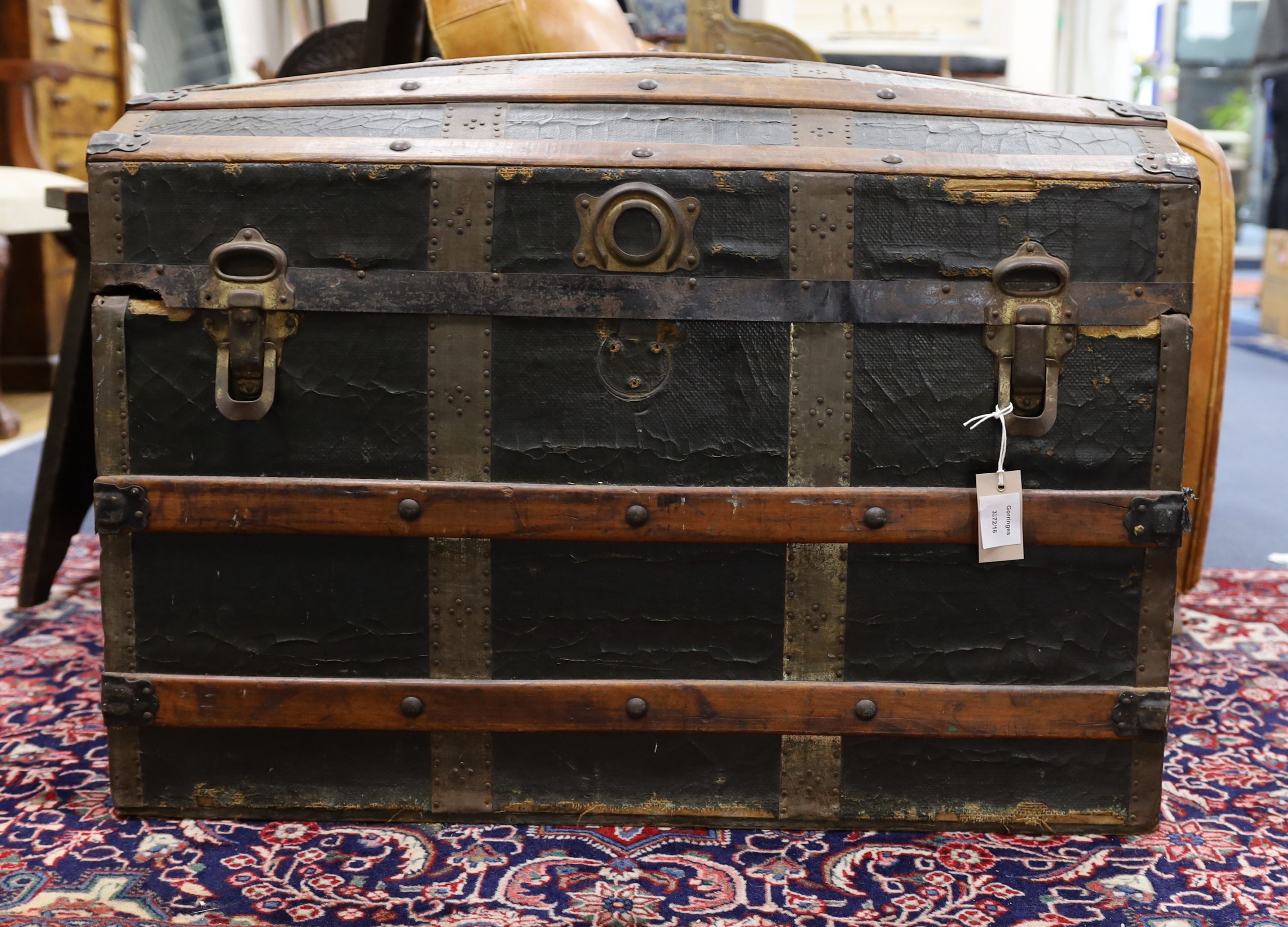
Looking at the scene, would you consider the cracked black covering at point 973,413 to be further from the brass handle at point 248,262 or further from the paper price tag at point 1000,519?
the brass handle at point 248,262

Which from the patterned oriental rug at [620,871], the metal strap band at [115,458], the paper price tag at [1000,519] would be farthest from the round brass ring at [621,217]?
the patterned oriental rug at [620,871]

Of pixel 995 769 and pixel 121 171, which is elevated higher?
pixel 121 171

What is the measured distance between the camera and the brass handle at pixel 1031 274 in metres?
1.37

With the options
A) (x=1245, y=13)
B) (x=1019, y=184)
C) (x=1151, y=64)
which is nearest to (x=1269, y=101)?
(x=1151, y=64)

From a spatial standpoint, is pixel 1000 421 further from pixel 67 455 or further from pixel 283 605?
pixel 67 455

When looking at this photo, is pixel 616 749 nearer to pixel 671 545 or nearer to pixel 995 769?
pixel 671 545

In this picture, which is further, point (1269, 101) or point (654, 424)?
point (1269, 101)

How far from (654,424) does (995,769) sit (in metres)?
0.64

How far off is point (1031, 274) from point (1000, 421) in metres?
0.18

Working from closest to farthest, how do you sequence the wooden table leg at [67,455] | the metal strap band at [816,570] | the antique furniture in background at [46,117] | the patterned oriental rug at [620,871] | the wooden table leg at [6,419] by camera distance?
the patterned oriental rug at [620,871] < the metal strap band at [816,570] < the wooden table leg at [67,455] < the wooden table leg at [6,419] < the antique furniture in background at [46,117]

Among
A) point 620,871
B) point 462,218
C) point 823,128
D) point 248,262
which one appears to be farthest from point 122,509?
point 823,128

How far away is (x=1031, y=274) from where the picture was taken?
1.38 metres

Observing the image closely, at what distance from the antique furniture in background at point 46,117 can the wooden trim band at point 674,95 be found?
3196 mm

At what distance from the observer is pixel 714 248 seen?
1.39 m
